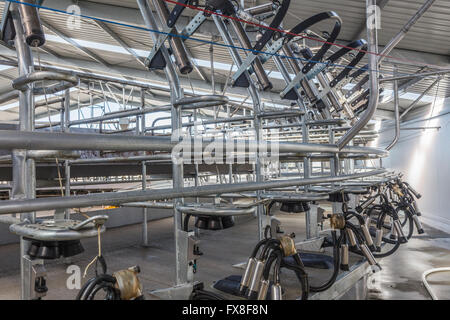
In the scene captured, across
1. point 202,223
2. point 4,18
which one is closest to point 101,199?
point 202,223

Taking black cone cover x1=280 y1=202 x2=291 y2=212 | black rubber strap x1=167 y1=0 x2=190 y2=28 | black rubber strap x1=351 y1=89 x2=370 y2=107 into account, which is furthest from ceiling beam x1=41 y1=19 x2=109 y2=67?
black cone cover x1=280 y1=202 x2=291 y2=212

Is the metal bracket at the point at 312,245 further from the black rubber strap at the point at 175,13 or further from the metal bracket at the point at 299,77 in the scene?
the black rubber strap at the point at 175,13

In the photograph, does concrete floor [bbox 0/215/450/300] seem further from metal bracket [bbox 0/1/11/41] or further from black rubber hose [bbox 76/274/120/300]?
metal bracket [bbox 0/1/11/41]

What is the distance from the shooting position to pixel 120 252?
267 centimetres

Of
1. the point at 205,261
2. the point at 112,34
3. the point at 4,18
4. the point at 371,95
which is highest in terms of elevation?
the point at 112,34

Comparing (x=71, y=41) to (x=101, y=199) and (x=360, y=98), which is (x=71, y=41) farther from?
(x=101, y=199)

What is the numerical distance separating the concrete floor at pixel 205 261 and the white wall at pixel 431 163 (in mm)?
2467

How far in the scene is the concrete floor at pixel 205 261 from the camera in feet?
6.66

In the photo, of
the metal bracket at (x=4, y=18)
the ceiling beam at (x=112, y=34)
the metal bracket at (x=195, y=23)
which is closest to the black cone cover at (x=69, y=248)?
the metal bracket at (x=4, y=18)

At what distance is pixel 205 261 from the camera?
247cm

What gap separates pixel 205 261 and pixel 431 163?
7346mm
